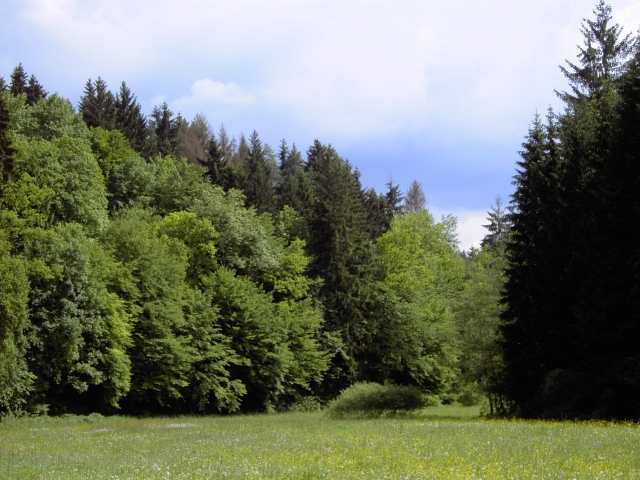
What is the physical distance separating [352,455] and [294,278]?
1784 inches

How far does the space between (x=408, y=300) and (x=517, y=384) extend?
3018 cm

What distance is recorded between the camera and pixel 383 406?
1661 inches

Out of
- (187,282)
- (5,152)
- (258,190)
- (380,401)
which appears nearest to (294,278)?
(187,282)

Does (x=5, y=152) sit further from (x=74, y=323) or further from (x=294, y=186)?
(x=294, y=186)

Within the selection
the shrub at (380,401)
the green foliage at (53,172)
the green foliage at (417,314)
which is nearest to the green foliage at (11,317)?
the green foliage at (53,172)

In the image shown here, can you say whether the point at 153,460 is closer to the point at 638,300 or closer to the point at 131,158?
the point at 638,300

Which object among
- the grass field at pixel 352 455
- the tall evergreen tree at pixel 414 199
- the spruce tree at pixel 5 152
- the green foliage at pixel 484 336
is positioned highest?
the tall evergreen tree at pixel 414 199

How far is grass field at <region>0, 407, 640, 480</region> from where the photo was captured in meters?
14.9

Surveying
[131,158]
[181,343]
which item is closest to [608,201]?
[181,343]

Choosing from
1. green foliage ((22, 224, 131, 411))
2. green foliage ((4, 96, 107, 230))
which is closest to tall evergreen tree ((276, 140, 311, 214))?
green foliage ((4, 96, 107, 230))

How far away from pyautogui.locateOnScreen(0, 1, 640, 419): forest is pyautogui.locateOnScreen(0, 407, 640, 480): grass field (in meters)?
10.7

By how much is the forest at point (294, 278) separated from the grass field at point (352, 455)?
35.0ft

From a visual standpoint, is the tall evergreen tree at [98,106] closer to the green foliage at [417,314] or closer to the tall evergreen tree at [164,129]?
the tall evergreen tree at [164,129]

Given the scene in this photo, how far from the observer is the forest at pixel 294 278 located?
3466 cm
